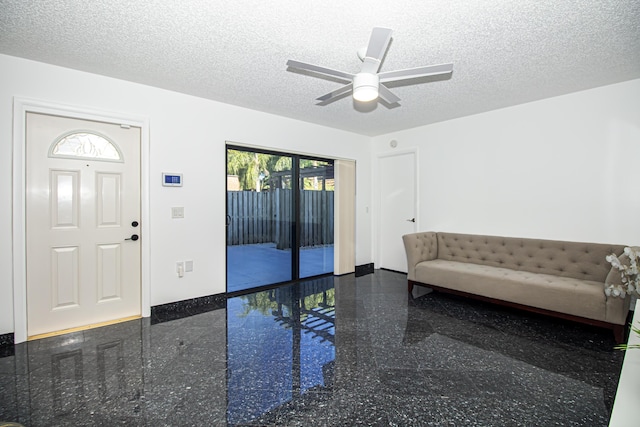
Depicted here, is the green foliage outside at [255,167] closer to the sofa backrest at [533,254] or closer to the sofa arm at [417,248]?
the sofa arm at [417,248]

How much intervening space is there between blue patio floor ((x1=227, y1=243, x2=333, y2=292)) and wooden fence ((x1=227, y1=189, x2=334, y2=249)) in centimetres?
11

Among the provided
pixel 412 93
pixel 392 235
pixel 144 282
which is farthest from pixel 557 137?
pixel 144 282

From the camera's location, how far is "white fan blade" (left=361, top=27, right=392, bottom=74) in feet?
5.97

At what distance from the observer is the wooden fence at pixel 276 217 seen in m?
4.25

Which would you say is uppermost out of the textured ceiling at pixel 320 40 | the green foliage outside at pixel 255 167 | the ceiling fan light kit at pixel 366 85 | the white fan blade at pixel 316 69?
the textured ceiling at pixel 320 40

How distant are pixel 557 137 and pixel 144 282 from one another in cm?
500

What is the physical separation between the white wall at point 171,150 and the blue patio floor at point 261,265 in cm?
28

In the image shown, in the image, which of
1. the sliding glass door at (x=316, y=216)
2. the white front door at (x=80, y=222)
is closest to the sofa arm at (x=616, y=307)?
the sliding glass door at (x=316, y=216)

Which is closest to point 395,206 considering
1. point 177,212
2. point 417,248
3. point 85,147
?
point 417,248

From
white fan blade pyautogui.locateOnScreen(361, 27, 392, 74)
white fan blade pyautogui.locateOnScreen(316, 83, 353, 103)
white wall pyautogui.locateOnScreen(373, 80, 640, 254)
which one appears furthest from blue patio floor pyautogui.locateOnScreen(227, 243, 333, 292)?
white fan blade pyautogui.locateOnScreen(361, 27, 392, 74)

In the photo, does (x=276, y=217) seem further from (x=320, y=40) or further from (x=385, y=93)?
(x=320, y=40)

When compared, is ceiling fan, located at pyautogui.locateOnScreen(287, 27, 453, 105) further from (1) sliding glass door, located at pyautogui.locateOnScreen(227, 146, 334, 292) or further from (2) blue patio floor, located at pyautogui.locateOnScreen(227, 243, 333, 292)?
(2) blue patio floor, located at pyautogui.locateOnScreen(227, 243, 333, 292)

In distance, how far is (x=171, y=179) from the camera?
352 centimetres

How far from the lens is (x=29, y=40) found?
2.43 m
